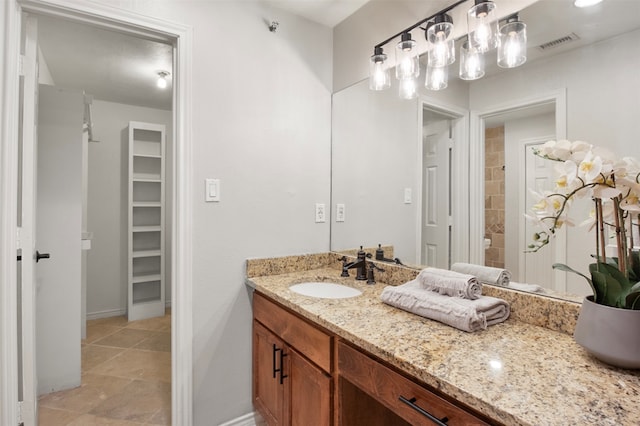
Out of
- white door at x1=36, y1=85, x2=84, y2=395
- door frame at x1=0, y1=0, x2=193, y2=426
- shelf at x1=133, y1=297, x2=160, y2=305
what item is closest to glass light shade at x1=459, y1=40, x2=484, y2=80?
door frame at x1=0, y1=0, x2=193, y2=426

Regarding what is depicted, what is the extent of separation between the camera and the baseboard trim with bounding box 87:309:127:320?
3.58 m

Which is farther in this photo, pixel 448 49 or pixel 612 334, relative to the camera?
pixel 448 49

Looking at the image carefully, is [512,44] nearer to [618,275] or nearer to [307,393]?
[618,275]

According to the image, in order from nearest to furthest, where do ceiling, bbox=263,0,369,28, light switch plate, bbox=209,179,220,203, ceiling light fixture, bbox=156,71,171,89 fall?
1. light switch plate, bbox=209,179,220,203
2. ceiling, bbox=263,0,369,28
3. ceiling light fixture, bbox=156,71,171,89

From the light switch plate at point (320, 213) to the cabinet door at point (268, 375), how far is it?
28.1 inches

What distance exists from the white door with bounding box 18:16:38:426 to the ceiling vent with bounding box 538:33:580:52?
2.06 m

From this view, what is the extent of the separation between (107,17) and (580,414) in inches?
81.6

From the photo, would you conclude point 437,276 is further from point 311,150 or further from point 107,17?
point 107,17

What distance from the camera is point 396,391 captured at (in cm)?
91

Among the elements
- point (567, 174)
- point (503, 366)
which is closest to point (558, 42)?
point (567, 174)

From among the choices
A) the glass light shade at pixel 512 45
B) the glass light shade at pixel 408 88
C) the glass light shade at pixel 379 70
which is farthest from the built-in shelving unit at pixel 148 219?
the glass light shade at pixel 512 45

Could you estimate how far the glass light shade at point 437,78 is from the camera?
1484 mm

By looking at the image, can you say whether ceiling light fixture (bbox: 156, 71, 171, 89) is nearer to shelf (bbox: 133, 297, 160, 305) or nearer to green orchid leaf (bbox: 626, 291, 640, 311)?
shelf (bbox: 133, 297, 160, 305)

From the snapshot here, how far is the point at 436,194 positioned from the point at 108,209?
355 cm
